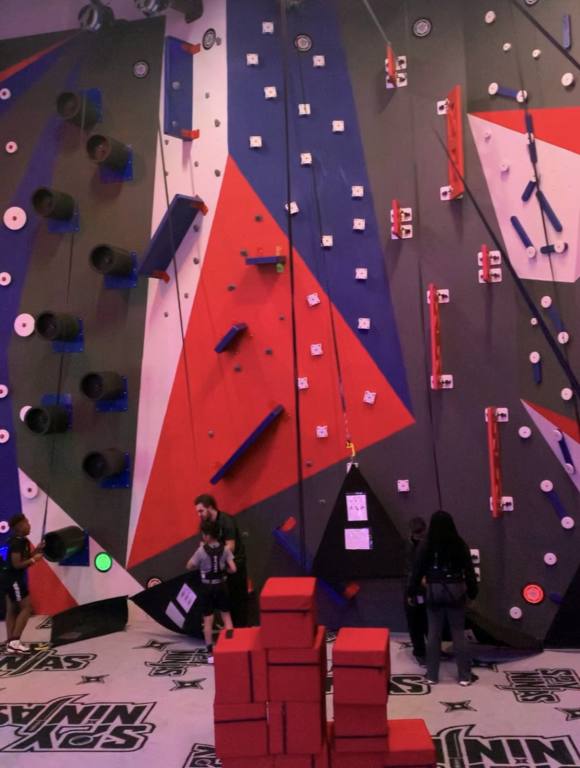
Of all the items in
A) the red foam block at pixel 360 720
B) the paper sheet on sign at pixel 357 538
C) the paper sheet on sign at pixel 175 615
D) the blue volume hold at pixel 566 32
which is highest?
the blue volume hold at pixel 566 32

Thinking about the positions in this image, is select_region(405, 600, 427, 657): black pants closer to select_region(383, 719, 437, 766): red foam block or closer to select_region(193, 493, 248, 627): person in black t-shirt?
select_region(193, 493, 248, 627): person in black t-shirt

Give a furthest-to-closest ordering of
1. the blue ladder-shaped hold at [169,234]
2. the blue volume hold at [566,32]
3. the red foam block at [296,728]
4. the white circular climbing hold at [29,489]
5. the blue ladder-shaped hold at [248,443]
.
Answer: the white circular climbing hold at [29,489] < the blue ladder-shaped hold at [169,234] < the blue ladder-shaped hold at [248,443] < the blue volume hold at [566,32] < the red foam block at [296,728]

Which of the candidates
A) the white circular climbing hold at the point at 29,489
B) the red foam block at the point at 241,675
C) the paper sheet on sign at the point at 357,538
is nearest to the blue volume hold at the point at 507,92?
the paper sheet on sign at the point at 357,538

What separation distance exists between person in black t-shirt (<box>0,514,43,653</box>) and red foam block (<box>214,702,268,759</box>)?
2.85 meters

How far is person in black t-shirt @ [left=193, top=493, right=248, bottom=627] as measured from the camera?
19.3 ft

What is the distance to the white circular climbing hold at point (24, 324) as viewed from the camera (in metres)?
6.96

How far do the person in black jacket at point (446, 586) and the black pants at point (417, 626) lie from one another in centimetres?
43

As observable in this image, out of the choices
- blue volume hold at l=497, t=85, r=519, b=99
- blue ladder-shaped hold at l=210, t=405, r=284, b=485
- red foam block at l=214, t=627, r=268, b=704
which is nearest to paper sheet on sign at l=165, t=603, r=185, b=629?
blue ladder-shaped hold at l=210, t=405, r=284, b=485

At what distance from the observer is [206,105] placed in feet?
21.7

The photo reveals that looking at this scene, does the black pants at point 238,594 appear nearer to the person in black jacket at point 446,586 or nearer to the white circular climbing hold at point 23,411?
the person in black jacket at point 446,586

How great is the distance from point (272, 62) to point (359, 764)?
485 cm

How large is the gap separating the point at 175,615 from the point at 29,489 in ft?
5.64

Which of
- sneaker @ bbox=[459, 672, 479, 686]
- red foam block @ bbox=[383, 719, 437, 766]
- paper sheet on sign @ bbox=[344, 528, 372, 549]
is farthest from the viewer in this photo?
paper sheet on sign @ bbox=[344, 528, 372, 549]

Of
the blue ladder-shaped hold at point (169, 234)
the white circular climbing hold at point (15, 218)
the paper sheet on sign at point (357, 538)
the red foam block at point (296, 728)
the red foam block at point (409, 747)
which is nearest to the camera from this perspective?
the red foam block at point (409, 747)
